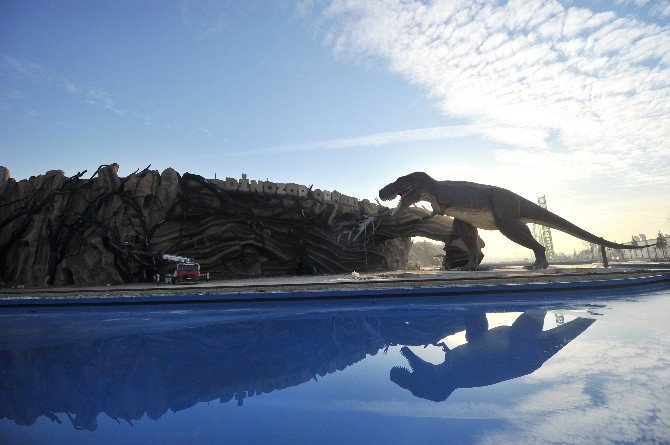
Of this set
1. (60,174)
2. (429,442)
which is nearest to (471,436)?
(429,442)

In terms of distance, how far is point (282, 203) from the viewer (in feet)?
52.0

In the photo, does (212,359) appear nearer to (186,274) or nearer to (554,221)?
(186,274)

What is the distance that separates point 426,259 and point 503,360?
4700cm

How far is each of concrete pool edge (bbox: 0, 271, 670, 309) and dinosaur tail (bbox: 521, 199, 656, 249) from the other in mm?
3282

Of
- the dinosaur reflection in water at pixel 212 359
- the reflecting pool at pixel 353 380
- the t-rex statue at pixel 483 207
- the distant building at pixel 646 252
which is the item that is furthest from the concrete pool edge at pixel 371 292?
the distant building at pixel 646 252

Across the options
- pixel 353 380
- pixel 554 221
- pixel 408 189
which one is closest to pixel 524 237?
pixel 554 221

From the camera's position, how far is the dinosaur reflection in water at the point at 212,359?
222 cm

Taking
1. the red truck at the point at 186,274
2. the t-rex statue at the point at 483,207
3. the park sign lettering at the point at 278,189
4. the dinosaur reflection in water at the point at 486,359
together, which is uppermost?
the park sign lettering at the point at 278,189

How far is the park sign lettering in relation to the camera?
15172 millimetres

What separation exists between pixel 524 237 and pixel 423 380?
29.5 ft

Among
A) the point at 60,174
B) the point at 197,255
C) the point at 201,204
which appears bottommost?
the point at 197,255

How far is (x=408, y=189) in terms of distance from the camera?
35.3 ft

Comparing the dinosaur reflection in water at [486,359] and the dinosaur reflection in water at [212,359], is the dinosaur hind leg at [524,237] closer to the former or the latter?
the dinosaur reflection in water at [212,359]

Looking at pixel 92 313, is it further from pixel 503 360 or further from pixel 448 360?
pixel 503 360
